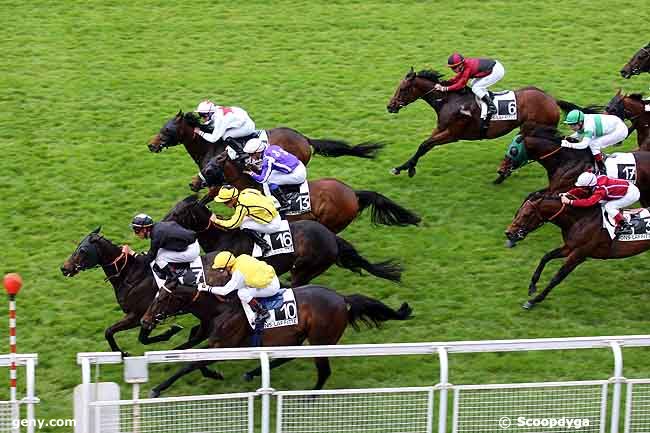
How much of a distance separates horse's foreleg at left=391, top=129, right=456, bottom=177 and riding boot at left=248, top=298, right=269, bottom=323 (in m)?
4.25

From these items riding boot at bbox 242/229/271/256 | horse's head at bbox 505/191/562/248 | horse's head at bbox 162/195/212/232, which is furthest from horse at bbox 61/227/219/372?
horse's head at bbox 505/191/562/248

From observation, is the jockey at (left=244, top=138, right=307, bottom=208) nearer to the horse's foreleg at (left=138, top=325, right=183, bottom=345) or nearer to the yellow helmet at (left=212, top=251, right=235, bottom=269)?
the horse's foreleg at (left=138, top=325, right=183, bottom=345)

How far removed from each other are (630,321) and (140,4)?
9.75 meters

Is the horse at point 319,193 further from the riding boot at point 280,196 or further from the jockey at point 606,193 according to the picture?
the jockey at point 606,193

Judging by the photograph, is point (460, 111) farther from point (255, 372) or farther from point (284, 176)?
point (255, 372)

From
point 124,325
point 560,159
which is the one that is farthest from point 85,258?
point 560,159

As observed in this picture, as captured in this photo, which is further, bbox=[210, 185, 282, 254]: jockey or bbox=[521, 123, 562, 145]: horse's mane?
bbox=[521, 123, 562, 145]: horse's mane

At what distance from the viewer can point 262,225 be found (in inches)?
328

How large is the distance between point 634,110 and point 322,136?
3.34 meters

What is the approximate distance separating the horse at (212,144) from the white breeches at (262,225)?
183cm

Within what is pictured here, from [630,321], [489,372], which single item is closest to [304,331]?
[489,372]

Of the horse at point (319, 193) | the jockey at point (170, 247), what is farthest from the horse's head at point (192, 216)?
the horse at point (319, 193)

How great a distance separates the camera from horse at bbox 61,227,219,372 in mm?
8047

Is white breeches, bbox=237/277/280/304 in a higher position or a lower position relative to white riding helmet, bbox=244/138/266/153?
lower
